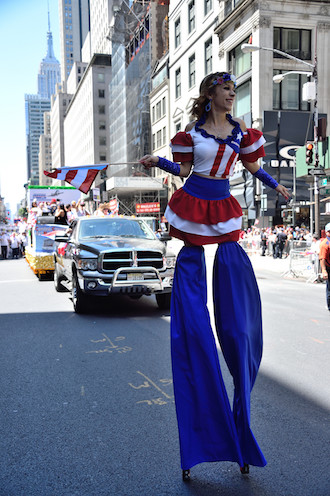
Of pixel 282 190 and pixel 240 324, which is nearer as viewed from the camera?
pixel 240 324

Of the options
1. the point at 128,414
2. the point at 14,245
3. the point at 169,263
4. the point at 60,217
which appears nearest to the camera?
the point at 128,414

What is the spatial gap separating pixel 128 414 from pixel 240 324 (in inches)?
58.2

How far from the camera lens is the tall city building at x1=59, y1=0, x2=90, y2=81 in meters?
192

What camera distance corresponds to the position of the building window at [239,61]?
32.2 metres

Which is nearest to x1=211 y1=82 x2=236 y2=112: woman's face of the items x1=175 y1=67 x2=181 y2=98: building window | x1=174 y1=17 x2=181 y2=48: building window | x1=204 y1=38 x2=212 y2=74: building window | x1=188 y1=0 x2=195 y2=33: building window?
x1=204 y1=38 x2=212 y2=74: building window

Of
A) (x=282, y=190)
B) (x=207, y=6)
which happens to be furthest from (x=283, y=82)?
(x=282, y=190)

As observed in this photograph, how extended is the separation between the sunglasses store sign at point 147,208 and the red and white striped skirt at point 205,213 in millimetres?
46354

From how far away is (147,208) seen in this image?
51250 mm

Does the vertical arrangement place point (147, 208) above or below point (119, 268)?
above

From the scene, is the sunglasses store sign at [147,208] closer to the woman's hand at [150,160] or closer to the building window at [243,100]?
the building window at [243,100]

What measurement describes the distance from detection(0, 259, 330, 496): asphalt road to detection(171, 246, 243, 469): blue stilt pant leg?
0.20 m

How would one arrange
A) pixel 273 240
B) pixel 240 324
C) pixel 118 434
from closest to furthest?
pixel 240 324 < pixel 118 434 < pixel 273 240

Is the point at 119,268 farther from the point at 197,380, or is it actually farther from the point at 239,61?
the point at 239,61

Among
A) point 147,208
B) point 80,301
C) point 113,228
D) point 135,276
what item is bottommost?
point 80,301
